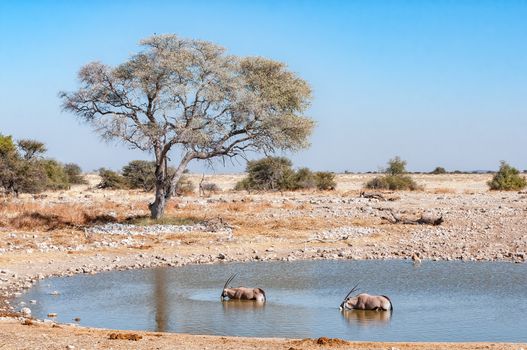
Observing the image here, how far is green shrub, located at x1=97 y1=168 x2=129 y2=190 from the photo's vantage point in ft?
189

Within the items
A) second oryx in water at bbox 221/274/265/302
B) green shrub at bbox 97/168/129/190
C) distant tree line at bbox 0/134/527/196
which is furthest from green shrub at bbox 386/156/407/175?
second oryx in water at bbox 221/274/265/302

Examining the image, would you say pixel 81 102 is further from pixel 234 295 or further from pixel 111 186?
pixel 111 186

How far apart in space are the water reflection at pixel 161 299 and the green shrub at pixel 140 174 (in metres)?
35.1

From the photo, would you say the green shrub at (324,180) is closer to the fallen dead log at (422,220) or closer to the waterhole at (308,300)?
the fallen dead log at (422,220)

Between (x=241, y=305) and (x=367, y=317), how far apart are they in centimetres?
288

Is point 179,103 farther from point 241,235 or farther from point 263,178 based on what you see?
point 263,178

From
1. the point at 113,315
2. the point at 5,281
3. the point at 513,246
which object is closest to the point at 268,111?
the point at 513,246

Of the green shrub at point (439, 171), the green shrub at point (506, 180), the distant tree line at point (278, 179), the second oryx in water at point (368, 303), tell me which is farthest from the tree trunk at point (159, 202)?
the green shrub at point (439, 171)

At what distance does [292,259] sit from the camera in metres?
22.8

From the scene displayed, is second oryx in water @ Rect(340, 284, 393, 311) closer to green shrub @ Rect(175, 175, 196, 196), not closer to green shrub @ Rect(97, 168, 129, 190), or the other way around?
green shrub @ Rect(175, 175, 196, 196)

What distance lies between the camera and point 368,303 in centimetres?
1451

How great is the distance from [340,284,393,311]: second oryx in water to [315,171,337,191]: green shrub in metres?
39.6

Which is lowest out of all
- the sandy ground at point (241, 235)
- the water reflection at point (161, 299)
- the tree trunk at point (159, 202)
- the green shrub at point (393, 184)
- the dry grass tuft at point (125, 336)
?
the water reflection at point (161, 299)

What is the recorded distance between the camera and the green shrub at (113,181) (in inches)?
2265
